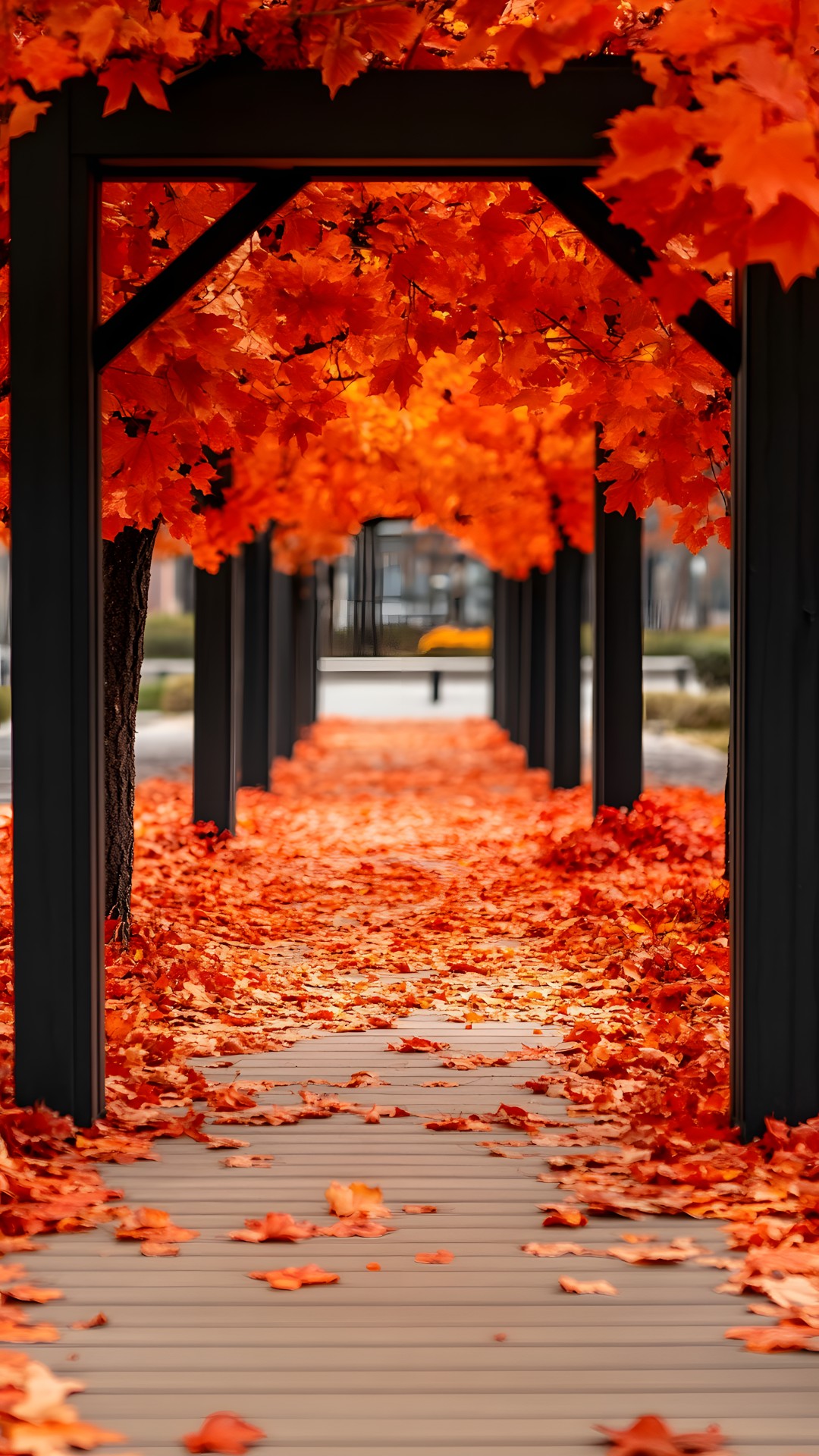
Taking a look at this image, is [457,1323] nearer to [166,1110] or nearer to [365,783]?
[166,1110]

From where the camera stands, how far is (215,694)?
10.4m

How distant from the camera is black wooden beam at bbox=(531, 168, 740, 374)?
4.09 metres

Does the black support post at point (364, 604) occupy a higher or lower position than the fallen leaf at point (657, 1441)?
higher

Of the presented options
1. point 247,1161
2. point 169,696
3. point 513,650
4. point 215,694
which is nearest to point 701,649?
point 169,696

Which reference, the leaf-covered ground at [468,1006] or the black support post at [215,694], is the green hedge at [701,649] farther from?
the black support post at [215,694]

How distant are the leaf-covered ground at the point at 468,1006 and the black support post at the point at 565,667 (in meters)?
1.55

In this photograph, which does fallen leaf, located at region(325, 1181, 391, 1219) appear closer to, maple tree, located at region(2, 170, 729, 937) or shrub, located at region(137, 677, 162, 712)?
maple tree, located at region(2, 170, 729, 937)

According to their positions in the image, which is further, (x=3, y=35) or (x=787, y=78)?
(x=3, y=35)

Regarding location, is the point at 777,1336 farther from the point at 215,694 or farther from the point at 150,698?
the point at 150,698

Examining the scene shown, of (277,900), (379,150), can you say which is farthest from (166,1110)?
(277,900)

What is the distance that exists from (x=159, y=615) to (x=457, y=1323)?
4281cm

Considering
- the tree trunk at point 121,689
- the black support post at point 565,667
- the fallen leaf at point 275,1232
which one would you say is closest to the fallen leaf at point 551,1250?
the fallen leaf at point 275,1232

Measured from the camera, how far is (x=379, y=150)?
3.96 metres

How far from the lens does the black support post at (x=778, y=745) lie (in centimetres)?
405
